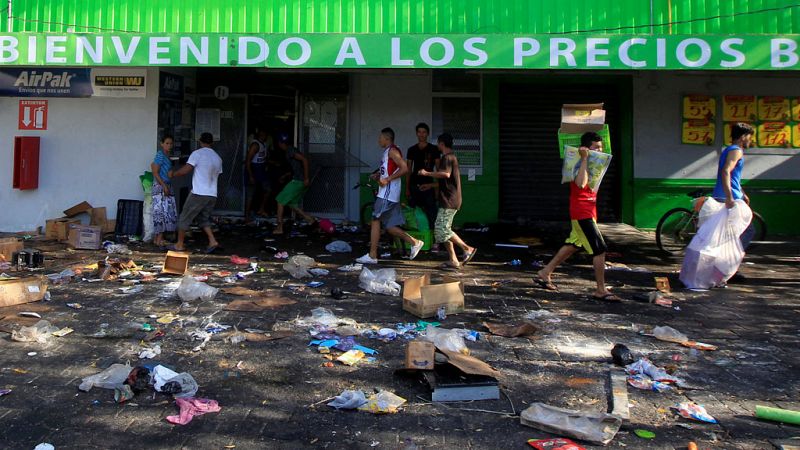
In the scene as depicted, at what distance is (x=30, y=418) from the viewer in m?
4.21

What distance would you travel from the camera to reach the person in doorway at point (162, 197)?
33.1ft

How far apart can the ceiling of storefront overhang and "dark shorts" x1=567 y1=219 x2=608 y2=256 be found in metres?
3.74

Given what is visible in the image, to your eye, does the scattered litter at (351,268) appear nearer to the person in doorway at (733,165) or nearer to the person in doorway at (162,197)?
the person in doorway at (162,197)

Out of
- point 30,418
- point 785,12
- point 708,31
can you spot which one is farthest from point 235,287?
point 785,12

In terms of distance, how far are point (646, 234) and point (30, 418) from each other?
10063mm

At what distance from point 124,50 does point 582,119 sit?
5.95 meters

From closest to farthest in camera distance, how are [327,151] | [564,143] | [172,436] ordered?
[172,436], [564,143], [327,151]

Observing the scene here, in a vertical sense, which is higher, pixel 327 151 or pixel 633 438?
pixel 327 151

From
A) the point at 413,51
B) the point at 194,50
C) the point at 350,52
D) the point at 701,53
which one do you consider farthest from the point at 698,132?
the point at 194,50

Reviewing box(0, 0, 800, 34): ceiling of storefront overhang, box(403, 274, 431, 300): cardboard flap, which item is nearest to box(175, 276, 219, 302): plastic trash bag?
box(403, 274, 431, 300): cardboard flap

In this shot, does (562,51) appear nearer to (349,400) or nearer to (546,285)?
(546,285)

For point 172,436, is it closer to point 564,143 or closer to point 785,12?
point 564,143

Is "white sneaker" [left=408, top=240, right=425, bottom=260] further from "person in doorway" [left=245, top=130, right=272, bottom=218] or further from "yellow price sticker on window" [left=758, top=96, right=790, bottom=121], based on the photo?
"yellow price sticker on window" [left=758, top=96, right=790, bottom=121]

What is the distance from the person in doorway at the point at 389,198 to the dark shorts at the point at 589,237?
8.24ft
